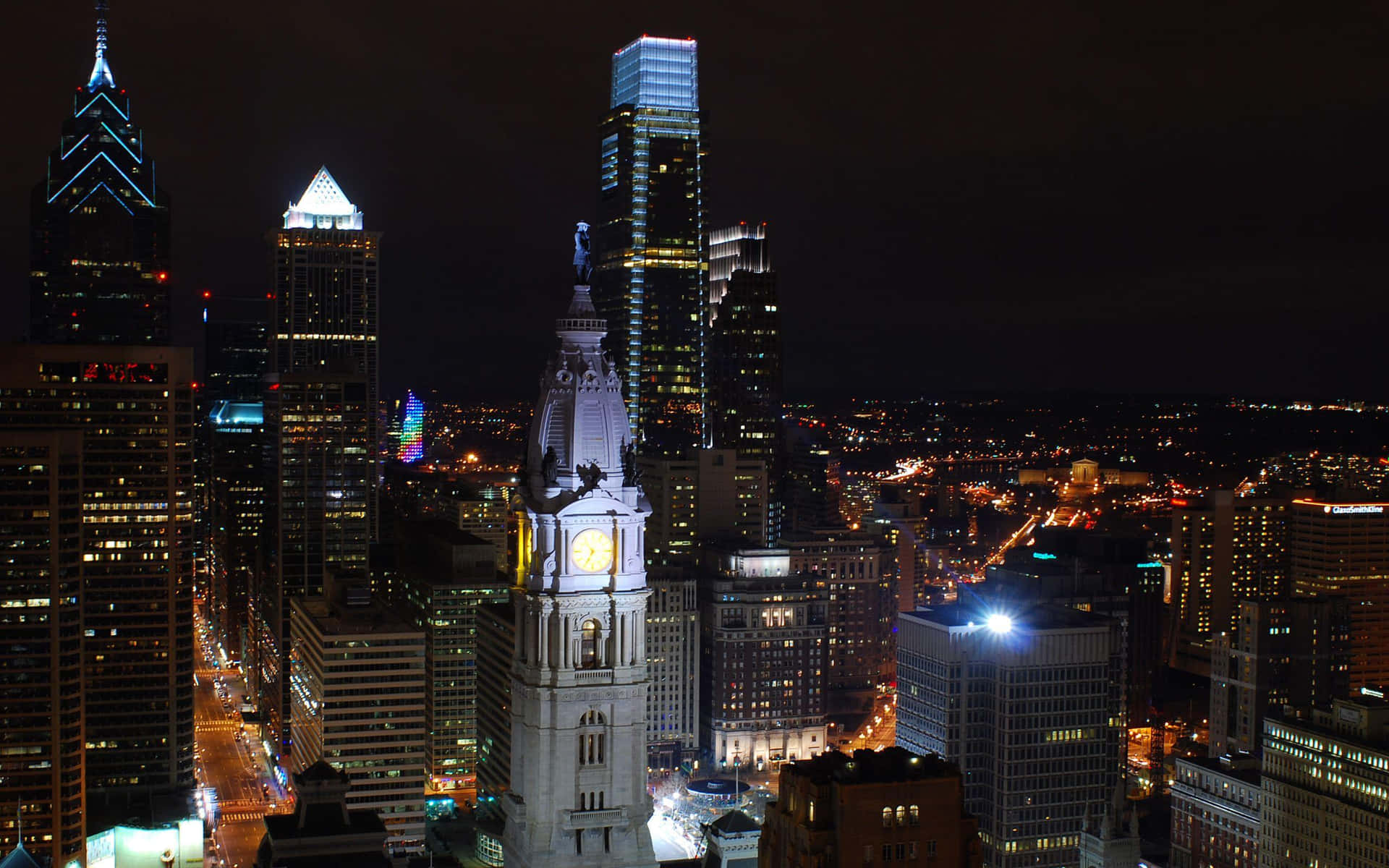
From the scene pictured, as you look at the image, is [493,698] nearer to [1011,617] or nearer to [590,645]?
[1011,617]

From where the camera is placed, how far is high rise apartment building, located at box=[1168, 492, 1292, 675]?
151m

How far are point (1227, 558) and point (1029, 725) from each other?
197 feet

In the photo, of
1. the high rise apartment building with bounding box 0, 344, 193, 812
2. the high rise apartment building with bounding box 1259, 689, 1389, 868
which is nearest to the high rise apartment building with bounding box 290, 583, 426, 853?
the high rise apartment building with bounding box 0, 344, 193, 812

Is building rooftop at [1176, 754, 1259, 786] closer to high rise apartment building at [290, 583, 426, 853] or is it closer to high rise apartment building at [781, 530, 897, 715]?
high rise apartment building at [781, 530, 897, 715]

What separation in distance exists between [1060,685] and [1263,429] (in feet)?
251

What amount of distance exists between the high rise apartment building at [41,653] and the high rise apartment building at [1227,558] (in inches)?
4007

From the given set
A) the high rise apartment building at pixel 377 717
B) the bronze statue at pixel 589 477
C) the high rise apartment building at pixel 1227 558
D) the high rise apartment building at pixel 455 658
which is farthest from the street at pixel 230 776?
the high rise apartment building at pixel 1227 558

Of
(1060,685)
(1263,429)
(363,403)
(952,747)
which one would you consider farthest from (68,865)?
(1263,429)

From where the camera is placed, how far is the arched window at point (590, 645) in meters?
37.4

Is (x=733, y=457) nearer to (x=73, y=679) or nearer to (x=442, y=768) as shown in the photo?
(x=442, y=768)

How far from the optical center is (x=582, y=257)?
1566 inches

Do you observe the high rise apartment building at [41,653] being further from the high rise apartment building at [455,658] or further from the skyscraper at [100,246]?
the skyscraper at [100,246]

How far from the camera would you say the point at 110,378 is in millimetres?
111000

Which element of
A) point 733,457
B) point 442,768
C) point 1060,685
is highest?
point 733,457
